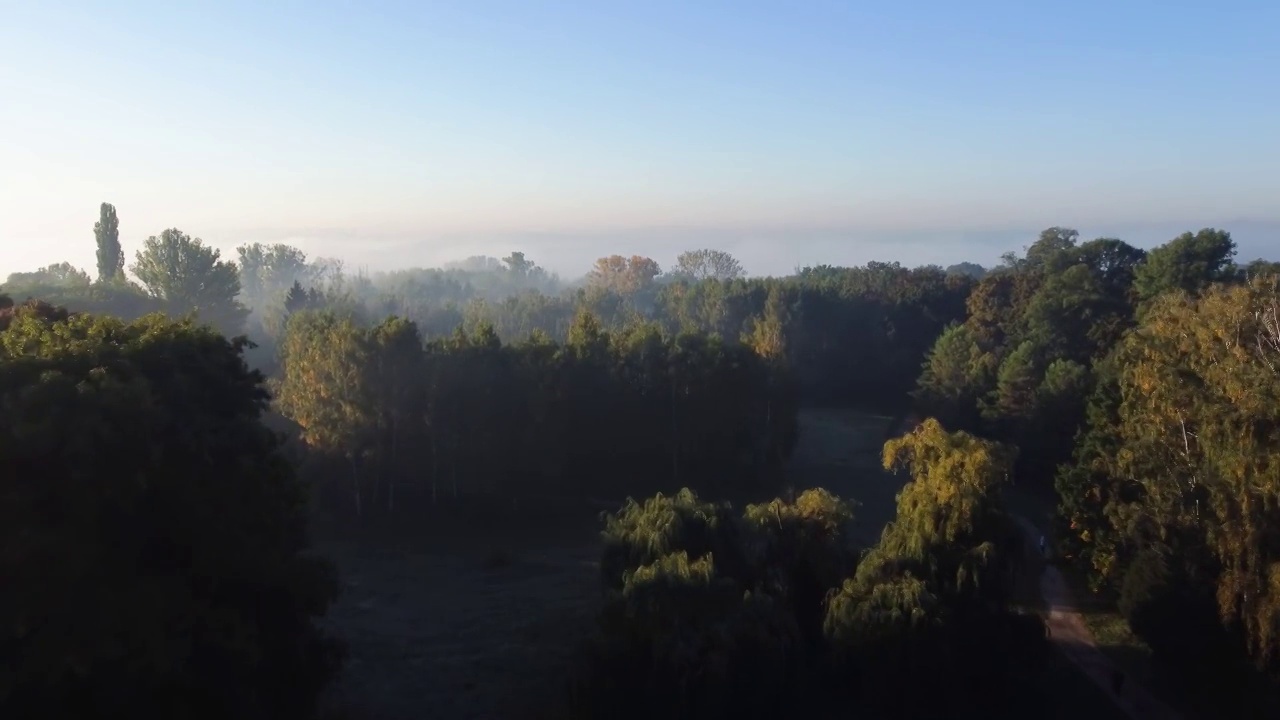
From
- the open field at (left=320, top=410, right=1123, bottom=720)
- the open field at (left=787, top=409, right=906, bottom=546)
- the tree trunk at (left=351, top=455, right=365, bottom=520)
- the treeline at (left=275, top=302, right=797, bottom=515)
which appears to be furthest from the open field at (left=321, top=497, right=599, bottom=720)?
the open field at (left=787, top=409, right=906, bottom=546)

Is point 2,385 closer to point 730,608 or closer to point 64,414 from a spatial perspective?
point 64,414

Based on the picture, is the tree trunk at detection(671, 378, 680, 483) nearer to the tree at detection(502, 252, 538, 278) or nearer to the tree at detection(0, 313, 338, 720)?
the tree at detection(0, 313, 338, 720)

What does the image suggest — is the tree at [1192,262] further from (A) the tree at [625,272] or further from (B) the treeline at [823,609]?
(A) the tree at [625,272]

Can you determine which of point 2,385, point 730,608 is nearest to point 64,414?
point 2,385

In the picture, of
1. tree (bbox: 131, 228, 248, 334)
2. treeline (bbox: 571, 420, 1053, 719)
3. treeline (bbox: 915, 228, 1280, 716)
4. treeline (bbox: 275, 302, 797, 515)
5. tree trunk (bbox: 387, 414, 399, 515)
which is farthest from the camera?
tree (bbox: 131, 228, 248, 334)

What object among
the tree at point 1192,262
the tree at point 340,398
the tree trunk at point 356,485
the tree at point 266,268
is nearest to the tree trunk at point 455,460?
the tree at point 340,398

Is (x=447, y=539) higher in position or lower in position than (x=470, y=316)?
lower

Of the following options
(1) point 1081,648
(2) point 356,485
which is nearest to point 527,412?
(2) point 356,485
